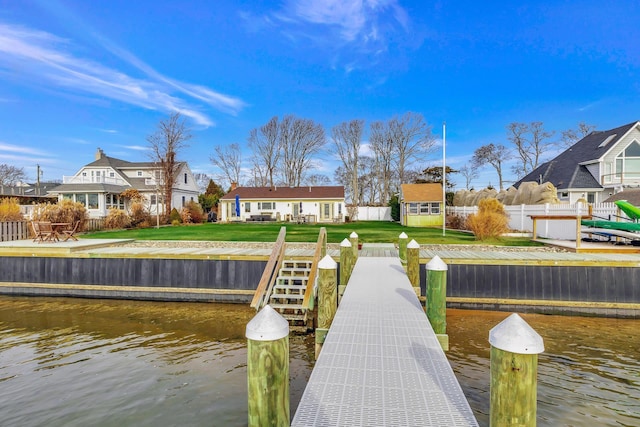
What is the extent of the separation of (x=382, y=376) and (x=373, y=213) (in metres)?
37.6

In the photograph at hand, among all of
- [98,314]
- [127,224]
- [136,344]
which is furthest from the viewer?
[127,224]

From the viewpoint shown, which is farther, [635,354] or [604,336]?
[604,336]

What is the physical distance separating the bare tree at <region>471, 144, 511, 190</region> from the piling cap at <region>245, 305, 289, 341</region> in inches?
2074

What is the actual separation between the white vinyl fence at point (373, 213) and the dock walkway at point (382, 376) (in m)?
34.6

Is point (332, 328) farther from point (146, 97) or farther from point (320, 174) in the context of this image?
point (320, 174)

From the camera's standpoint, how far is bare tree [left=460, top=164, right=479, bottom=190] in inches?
2168

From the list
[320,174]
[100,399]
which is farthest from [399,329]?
[320,174]

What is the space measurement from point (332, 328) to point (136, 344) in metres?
4.97

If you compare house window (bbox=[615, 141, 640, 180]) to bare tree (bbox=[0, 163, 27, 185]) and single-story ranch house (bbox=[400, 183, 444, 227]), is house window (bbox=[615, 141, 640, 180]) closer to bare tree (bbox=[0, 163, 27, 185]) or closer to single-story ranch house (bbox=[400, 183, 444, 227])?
single-story ranch house (bbox=[400, 183, 444, 227])

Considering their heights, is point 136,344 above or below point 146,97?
below

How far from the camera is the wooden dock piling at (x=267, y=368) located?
2.59 m

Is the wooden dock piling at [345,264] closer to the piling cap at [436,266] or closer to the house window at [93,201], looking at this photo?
the piling cap at [436,266]

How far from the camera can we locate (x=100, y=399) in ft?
17.2

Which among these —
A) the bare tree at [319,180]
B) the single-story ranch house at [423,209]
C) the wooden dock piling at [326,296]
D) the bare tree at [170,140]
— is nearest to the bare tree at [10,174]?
the bare tree at [170,140]
